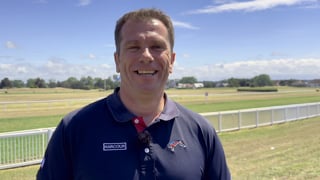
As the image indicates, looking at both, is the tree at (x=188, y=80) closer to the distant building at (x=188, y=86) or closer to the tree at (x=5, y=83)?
the distant building at (x=188, y=86)

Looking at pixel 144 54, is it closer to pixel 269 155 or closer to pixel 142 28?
pixel 142 28

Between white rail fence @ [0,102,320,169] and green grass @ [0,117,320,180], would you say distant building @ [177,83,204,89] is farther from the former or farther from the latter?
green grass @ [0,117,320,180]

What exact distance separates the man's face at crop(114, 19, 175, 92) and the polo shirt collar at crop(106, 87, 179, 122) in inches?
4.0

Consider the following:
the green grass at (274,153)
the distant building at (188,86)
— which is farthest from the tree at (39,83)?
the distant building at (188,86)

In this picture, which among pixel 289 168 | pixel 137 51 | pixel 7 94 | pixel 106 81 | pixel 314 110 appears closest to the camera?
pixel 137 51

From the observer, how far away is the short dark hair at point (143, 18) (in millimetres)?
2037

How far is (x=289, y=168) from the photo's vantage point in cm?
830

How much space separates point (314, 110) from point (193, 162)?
22651mm

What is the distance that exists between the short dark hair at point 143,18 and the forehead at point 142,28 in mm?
21

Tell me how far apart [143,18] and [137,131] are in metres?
0.57

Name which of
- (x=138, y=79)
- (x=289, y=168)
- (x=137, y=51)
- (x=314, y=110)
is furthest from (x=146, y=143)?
(x=314, y=110)

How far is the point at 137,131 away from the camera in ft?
6.46

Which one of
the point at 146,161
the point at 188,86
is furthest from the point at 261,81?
the point at 146,161

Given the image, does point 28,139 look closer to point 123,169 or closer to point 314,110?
point 123,169
